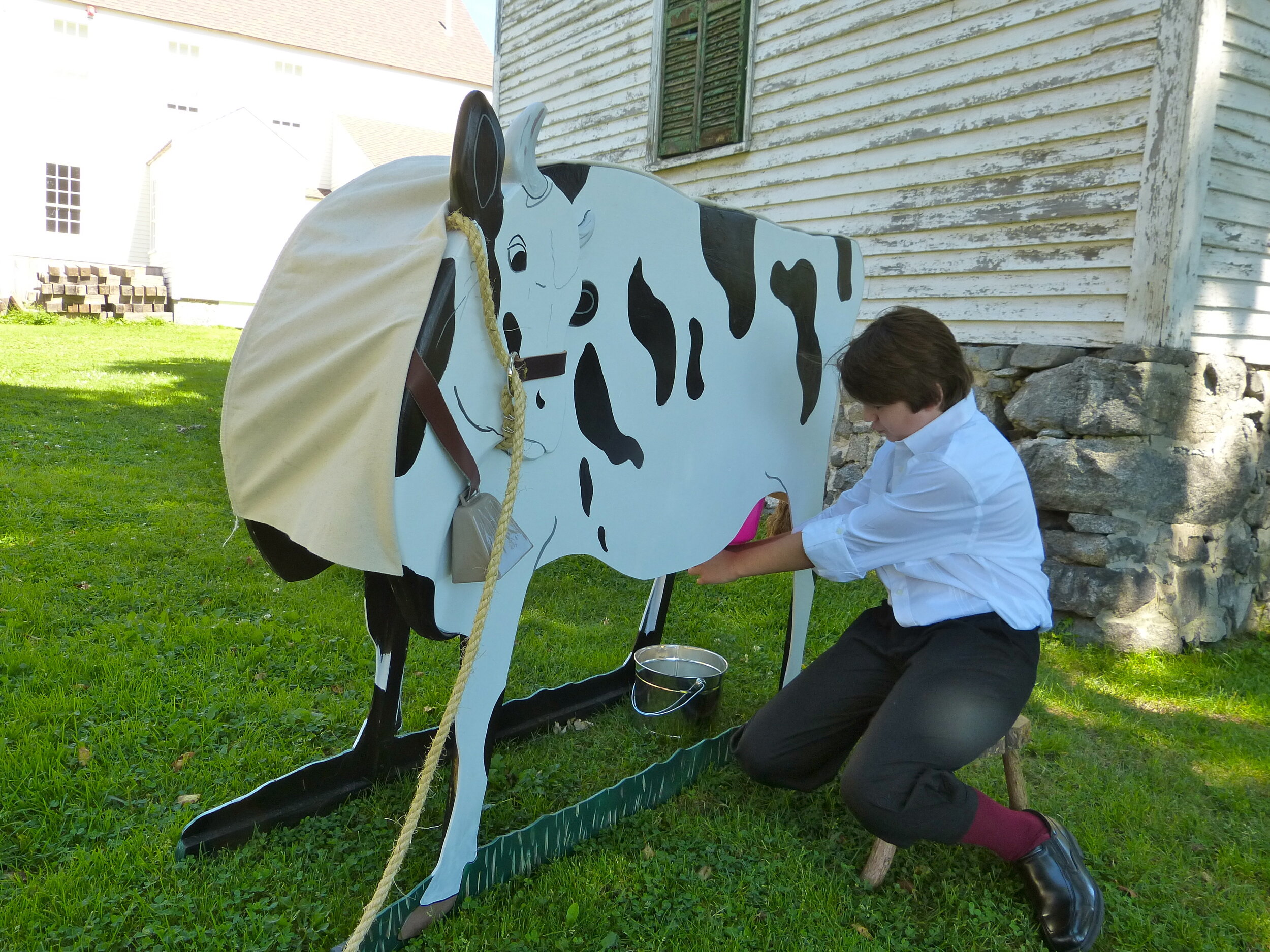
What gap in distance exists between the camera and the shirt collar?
2482mm

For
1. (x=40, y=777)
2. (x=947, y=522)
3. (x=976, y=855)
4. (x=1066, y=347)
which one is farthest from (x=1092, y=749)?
(x=40, y=777)

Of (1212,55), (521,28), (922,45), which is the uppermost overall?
(521,28)

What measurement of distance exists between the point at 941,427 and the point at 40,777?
281cm

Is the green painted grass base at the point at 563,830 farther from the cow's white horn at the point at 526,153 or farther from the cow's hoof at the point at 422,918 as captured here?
the cow's white horn at the point at 526,153

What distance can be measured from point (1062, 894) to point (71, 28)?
24756 mm

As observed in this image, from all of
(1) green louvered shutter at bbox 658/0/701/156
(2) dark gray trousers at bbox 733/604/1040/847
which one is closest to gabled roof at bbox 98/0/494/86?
(1) green louvered shutter at bbox 658/0/701/156

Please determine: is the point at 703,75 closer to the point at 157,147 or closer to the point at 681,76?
the point at 681,76

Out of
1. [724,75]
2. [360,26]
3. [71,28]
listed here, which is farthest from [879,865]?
[360,26]

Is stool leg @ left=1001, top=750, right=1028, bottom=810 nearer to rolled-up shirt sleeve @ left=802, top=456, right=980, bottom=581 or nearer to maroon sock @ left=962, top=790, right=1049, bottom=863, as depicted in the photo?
maroon sock @ left=962, top=790, right=1049, bottom=863

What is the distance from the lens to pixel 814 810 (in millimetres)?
2771

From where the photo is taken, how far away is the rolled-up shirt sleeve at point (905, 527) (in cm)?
238

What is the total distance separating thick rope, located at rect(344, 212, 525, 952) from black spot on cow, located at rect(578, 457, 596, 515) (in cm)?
24

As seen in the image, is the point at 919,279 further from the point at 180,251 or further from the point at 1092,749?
the point at 180,251

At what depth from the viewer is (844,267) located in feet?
10.4
